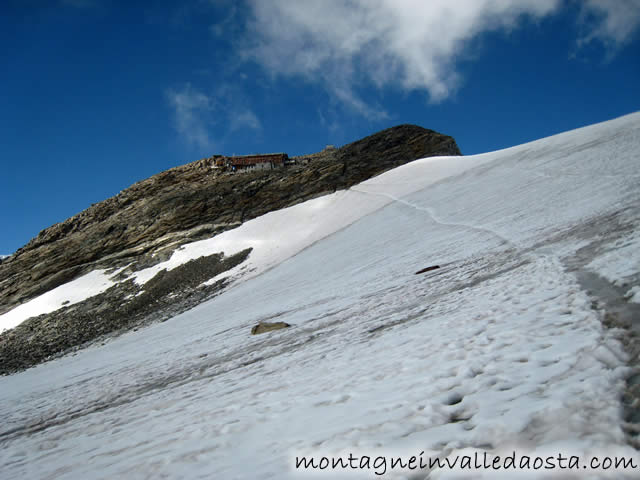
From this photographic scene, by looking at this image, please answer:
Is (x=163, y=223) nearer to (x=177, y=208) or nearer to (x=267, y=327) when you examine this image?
(x=177, y=208)

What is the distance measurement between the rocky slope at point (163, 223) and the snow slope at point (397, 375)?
495 inches

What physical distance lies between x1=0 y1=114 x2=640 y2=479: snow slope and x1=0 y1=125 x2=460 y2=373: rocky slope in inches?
495

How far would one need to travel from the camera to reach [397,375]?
301 centimetres

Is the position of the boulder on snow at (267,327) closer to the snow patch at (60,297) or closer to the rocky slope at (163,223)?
the rocky slope at (163,223)

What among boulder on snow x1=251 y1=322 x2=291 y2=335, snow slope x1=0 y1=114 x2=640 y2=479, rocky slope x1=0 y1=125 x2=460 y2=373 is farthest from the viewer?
rocky slope x1=0 y1=125 x2=460 y2=373

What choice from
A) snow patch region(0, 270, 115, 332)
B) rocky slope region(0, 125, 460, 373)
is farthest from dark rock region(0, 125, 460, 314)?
snow patch region(0, 270, 115, 332)

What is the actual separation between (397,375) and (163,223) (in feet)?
98.9

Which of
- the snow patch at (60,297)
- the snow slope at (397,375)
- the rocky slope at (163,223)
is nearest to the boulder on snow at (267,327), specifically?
the snow slope at (397,375)

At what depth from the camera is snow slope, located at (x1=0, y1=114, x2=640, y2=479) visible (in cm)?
196

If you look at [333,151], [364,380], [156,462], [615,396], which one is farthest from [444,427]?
[333,151]

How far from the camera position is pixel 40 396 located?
7750 mm

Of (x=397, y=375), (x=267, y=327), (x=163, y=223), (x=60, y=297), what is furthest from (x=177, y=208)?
(x=397, y=375)

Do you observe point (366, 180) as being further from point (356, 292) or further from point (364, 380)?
point (364, 380)

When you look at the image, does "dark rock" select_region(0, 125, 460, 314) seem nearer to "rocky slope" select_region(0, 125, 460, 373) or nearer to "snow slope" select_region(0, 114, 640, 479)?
"rocky slope" select_region(0, 125, 460, 373)
